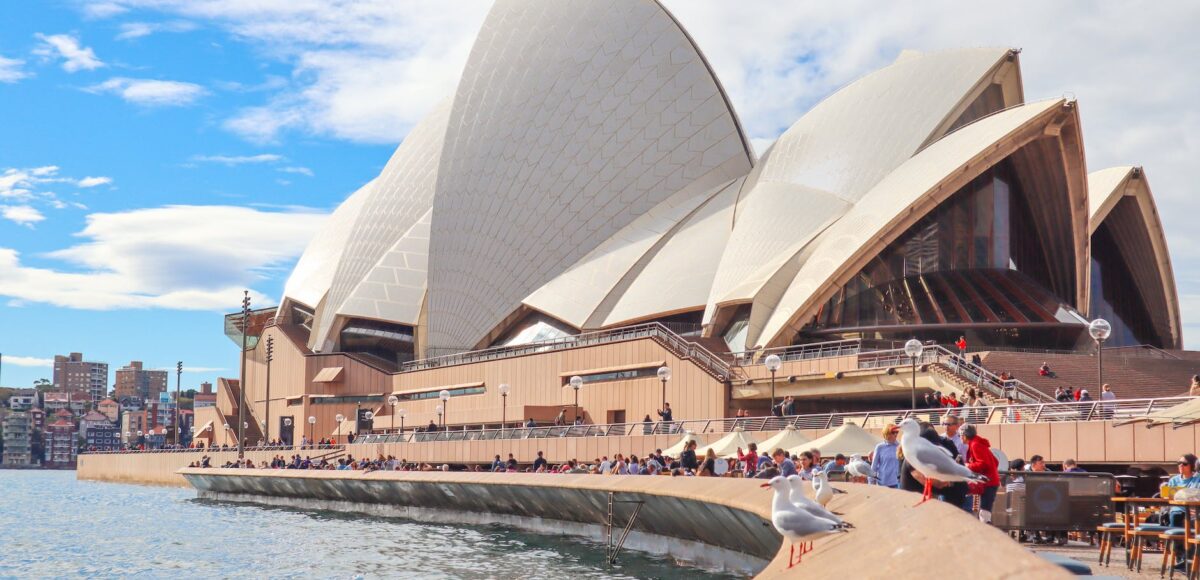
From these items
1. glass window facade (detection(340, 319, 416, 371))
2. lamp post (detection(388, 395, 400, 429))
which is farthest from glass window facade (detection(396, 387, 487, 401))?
glass window facade (detection(340, 319, 416, 371))

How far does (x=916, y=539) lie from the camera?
6.39 m

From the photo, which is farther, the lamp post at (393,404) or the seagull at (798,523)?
the lamp post at (393,404)

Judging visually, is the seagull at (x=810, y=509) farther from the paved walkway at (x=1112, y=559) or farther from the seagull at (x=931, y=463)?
the paved walkway at (x=1112, y=559)

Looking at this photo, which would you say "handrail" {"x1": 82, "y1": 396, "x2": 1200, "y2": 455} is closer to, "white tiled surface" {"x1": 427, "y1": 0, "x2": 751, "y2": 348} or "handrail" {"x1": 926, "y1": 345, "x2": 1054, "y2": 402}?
"handrail" {"x1": 926, "y1": 345, "x2": 1054, "y2": 402}

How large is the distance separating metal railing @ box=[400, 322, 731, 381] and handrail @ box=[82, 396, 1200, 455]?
4.26 m

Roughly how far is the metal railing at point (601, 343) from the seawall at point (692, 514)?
10314 millimetres

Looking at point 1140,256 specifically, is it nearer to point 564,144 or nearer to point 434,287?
point 564,144

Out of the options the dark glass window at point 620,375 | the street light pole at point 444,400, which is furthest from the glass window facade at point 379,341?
the dark glass window at point 620,375

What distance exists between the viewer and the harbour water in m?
17.2

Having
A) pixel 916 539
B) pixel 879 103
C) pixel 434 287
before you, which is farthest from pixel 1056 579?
pixel 434 287

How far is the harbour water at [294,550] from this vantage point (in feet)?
56.5

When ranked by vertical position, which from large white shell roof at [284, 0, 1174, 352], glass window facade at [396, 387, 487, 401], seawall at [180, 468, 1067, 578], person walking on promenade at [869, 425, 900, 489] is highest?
large white shell roof at [284, 0, 1174, 352]

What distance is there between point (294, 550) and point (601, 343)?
20.4 m

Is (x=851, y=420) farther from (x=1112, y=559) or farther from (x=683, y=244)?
(x=683, y=244)
